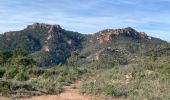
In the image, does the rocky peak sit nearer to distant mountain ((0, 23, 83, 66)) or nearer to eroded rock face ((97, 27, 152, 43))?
distant mountain ((0, 23, 83, 66))

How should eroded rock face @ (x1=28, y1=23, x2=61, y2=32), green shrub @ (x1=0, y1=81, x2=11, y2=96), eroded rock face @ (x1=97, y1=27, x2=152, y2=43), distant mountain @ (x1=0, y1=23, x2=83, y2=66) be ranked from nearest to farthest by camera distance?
green shrub @ (x1=0, y1=81, x2=11, y2=96) → distant mountain @ (x1=0, y1=23, x2=83, y2=66) → eroded rock face @ (x1=97, y1=27, x2=152, y2=43) → eroded rock face @ (x1=28, y1=23, x2=61, y2=32)

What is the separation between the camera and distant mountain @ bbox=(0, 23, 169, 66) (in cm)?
9906

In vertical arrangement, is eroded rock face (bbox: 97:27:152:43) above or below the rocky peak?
below

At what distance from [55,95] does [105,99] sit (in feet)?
8.78

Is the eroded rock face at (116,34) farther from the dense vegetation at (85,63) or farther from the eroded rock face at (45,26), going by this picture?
the eroded rock face at (45,26)

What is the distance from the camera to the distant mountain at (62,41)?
99.1 metres

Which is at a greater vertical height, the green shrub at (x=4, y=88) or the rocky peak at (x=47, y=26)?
the rocky peak at (x=47, y=26)

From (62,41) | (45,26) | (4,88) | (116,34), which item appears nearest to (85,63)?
(116,34)

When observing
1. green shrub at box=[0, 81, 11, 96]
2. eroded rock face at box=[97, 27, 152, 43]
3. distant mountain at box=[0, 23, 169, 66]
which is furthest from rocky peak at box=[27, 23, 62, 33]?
green shrub at box=[0, 81, 11, 96]

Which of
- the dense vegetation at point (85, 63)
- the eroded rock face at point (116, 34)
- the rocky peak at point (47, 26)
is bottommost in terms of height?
the dense vegetation at point (85, 63)

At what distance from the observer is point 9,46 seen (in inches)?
4102

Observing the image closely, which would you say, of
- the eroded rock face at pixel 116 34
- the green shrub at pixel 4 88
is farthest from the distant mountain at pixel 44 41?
the green shrub at pixel 4 88

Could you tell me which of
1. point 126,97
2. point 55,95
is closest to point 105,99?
point 126,97

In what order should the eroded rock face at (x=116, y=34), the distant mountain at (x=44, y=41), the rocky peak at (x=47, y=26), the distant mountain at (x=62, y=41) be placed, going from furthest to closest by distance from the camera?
1. the rocky peak at (x=47, y=26)
2. the eroded rock face at (x=116, y=34)
3. the distant mountain at (x=44, y=41)
4. the distant mountain at (x=62, y=41)
